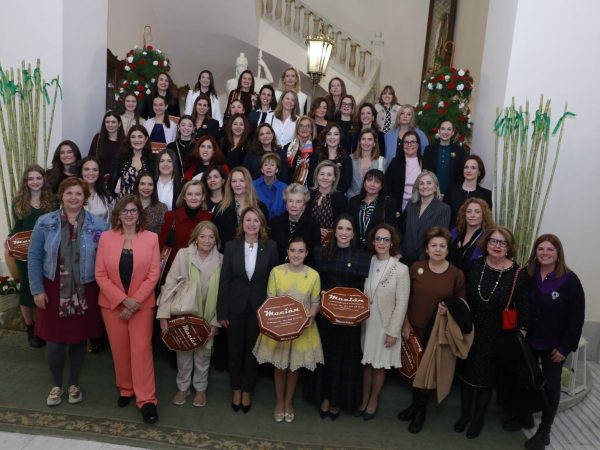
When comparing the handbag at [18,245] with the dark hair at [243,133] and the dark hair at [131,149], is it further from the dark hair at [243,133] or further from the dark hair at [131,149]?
the dark hair at [243,133]

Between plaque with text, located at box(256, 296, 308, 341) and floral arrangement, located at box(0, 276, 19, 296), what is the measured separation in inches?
122

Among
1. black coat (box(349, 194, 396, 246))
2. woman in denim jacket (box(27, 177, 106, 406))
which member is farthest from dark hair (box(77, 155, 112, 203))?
black coat (box(349, 194, 396, 246))

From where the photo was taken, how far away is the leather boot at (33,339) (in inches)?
179

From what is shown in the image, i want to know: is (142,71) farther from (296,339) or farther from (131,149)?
(296,339)

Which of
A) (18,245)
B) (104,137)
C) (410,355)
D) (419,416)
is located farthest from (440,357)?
(104,137)

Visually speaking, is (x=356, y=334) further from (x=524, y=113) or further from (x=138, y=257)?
(x=524, y=113)

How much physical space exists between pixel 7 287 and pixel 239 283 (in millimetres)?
2917

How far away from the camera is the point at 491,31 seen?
5.57 metres

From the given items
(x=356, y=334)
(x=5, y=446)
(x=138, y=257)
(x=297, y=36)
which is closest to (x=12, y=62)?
(x=138, y=257)

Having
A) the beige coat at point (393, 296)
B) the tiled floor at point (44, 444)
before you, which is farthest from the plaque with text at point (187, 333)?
the beige coat at point (393, 296)

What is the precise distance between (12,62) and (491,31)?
520 cm

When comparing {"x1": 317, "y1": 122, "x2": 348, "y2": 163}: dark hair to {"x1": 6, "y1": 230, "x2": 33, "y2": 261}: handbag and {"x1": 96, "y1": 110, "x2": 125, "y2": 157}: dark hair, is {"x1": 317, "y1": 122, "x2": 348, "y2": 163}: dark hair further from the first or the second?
{"x1": 6, "y1": 230, "x2": 33, "y2": 261}: handbag

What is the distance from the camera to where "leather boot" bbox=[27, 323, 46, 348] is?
455 centimetres

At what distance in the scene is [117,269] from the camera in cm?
349
